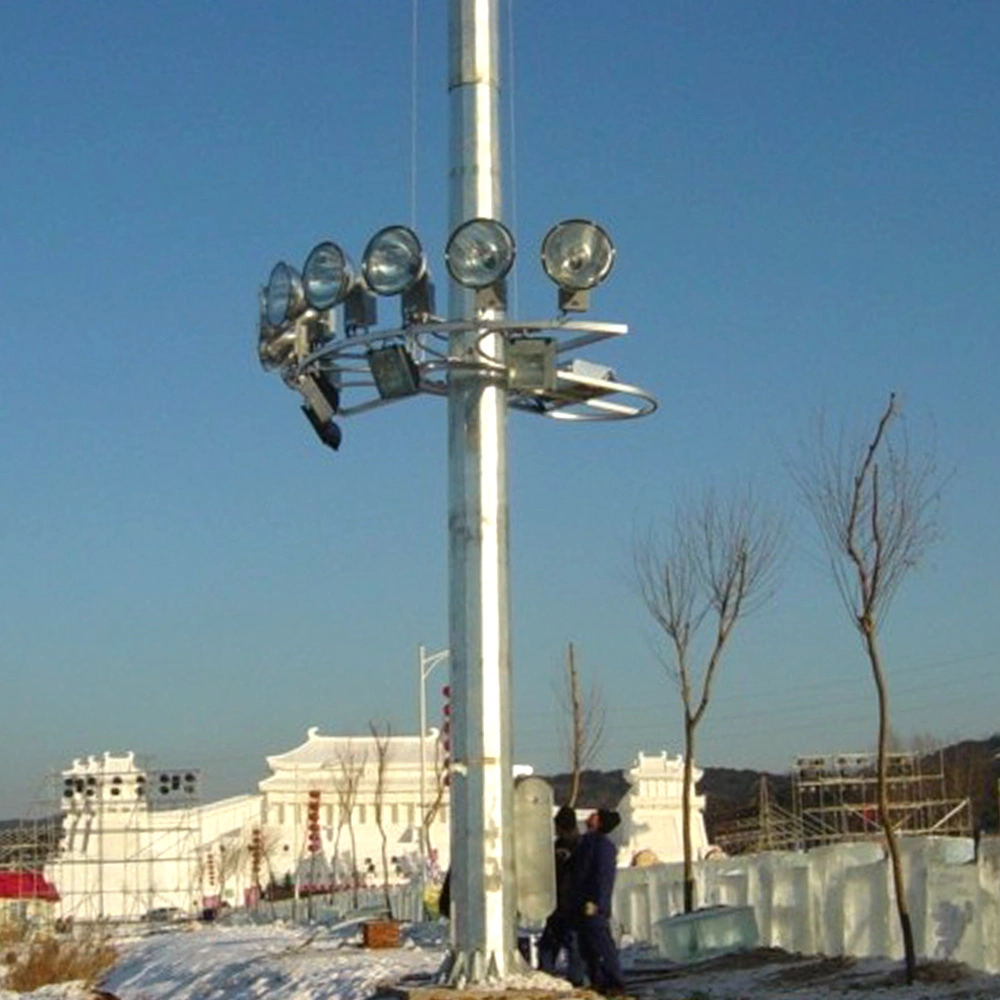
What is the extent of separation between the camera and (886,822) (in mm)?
18156

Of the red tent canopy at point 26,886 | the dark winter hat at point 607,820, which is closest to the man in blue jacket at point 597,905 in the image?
the dark winter hat at point 607,820

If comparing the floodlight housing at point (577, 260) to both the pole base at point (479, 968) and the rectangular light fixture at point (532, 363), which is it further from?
the pole base at point (479, 968)

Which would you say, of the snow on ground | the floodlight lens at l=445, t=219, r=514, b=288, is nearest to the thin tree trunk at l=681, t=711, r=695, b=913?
the snow on ground

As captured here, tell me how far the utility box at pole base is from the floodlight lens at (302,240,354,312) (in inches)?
160

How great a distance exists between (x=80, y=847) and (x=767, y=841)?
115 ft

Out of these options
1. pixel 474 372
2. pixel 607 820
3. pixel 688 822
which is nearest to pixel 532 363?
pixel 474 372

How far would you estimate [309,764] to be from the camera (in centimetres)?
9050

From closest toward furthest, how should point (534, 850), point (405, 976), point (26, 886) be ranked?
point (534, 850) → point (405, 976) → point (26, 886)

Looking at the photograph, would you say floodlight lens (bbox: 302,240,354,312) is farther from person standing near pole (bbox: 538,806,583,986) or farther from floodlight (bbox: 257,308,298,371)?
person standing near pole (bbox: 538,806,583,986)

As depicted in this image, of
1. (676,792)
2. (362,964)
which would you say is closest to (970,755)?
(676,792)

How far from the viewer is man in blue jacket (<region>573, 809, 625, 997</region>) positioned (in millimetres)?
16031

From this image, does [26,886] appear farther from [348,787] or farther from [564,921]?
[564,921]

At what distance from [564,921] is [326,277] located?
221 inches

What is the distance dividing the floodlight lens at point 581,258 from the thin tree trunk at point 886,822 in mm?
5977
